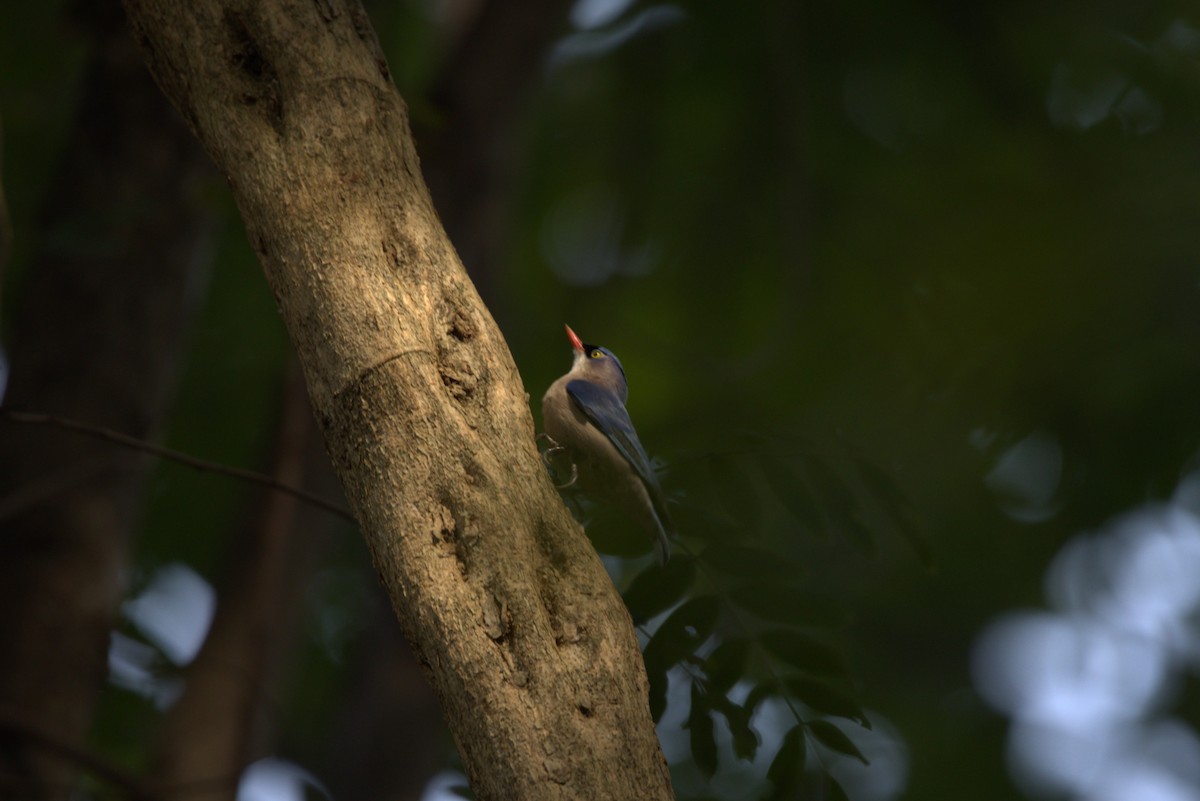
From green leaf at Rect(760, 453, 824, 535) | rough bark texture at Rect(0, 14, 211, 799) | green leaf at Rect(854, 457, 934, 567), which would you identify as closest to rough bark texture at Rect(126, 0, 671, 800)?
green leaf at Rect(760, 453, 824, 535)

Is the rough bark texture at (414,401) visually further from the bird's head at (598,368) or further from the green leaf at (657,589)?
the bird's head at (598,368)

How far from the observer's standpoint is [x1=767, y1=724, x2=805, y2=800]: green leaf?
9.36 ft

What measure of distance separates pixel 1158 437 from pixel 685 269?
315cm

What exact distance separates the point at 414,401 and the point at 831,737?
1476 millimetres

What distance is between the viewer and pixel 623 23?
7.01m

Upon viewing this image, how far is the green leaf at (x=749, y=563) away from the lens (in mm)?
3057

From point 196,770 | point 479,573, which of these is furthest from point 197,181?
point 479,573

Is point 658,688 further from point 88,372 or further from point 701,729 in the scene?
point 88,372

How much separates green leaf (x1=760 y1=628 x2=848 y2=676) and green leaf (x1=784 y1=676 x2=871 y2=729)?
41 millimetres

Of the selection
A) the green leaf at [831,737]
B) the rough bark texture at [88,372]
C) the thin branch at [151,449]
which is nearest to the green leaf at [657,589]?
the green leaf at [831,737]

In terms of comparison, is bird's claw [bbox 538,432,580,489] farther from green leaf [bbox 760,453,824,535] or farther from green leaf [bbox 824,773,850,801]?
green leaf [bbox 824,773,850,801]

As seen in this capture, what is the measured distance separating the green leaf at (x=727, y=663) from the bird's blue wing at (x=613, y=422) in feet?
1.52

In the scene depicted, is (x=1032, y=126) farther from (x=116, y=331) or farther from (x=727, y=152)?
(x=116, y=331)

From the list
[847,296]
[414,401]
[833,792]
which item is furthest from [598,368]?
[847,296]
